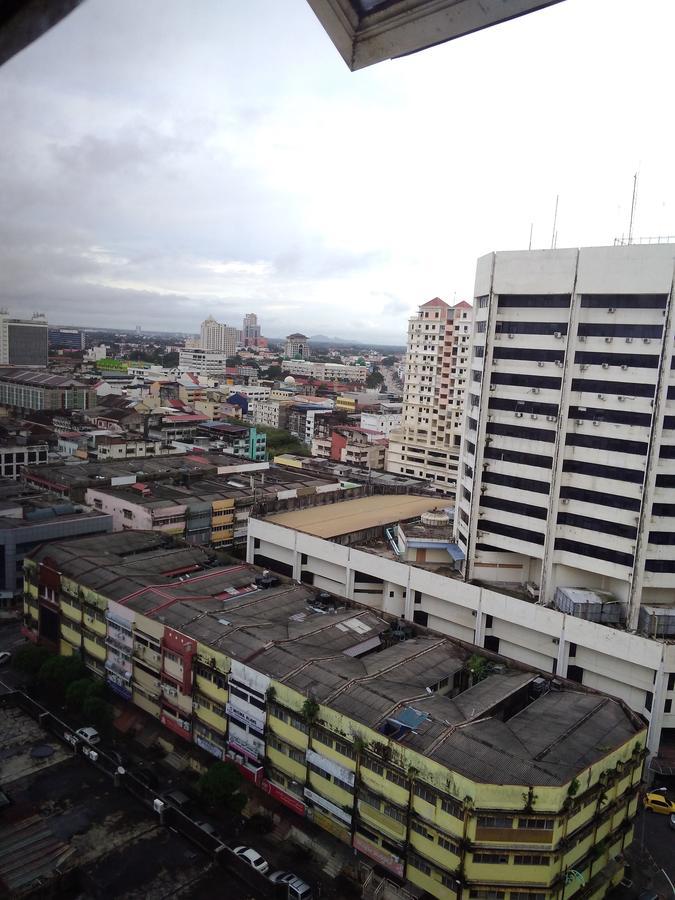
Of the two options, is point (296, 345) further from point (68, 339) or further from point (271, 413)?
point (271, 413)

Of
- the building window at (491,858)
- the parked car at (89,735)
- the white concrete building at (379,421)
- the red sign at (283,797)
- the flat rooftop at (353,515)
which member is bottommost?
the parked car at (89,735)

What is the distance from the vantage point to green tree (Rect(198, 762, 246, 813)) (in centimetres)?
701

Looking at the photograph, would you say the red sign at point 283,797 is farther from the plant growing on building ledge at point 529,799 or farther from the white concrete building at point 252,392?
the white concrete building at point 252,392

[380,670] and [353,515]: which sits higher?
[353,515]

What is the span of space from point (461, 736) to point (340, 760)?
46.3 inches

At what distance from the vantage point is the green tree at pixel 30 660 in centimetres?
941

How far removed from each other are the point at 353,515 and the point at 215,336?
173 feet

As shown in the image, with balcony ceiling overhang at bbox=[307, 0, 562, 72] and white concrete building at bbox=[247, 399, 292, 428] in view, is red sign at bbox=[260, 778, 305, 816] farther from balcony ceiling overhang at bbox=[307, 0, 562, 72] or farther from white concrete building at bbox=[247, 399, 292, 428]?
white concrete building at bbox=[247, 399, 292, 428]

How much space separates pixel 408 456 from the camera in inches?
822

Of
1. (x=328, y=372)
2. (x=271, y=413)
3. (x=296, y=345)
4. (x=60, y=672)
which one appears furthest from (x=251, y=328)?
(x=60, y=672)

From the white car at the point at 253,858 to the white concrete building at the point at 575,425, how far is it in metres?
5.07

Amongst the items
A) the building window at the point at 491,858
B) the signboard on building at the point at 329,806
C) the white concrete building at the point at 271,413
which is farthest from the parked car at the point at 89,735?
the white concrete building at the point at 271,413

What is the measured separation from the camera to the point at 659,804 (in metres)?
7.89

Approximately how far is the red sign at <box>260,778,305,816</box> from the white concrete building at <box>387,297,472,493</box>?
12.9 meters
